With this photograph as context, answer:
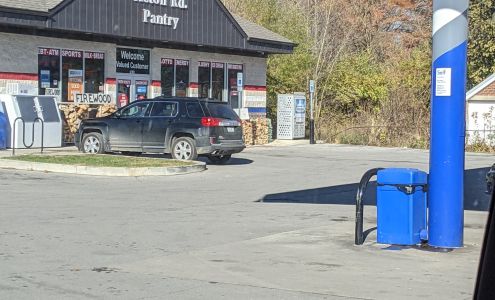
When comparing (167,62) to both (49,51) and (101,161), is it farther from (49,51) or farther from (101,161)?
(101,161)

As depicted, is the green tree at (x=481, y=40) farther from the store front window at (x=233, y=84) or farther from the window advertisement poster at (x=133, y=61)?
the window advertisement poster at (x=133, y=61)

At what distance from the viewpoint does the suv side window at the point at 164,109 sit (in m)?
22.0

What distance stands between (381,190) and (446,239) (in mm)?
1012

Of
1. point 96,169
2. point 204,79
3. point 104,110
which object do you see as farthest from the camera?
point 204,79

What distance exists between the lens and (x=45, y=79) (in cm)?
2619

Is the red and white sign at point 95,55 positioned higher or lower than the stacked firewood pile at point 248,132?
higher

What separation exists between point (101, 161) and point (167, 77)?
11.4 m

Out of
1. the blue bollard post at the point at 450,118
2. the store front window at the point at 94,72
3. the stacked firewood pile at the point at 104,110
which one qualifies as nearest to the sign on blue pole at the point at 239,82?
the store front window at the point at 94,72

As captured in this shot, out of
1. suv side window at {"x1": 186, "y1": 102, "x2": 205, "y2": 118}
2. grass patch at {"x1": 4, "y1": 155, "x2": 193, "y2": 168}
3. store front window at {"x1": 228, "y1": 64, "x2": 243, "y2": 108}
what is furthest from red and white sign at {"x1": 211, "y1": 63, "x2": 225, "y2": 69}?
grass patch at {"x1": 4, "y1": 155, "x2": 193, "y2": 168}

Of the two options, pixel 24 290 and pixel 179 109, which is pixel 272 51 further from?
pixel 24 290

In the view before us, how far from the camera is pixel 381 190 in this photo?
10.1m

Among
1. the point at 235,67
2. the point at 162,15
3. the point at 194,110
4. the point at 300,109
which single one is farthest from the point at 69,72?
the point at 300,109

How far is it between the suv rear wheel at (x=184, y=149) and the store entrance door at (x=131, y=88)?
7.59 m

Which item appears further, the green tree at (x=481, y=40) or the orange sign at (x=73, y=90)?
the green tree at (x=481, y=40)
